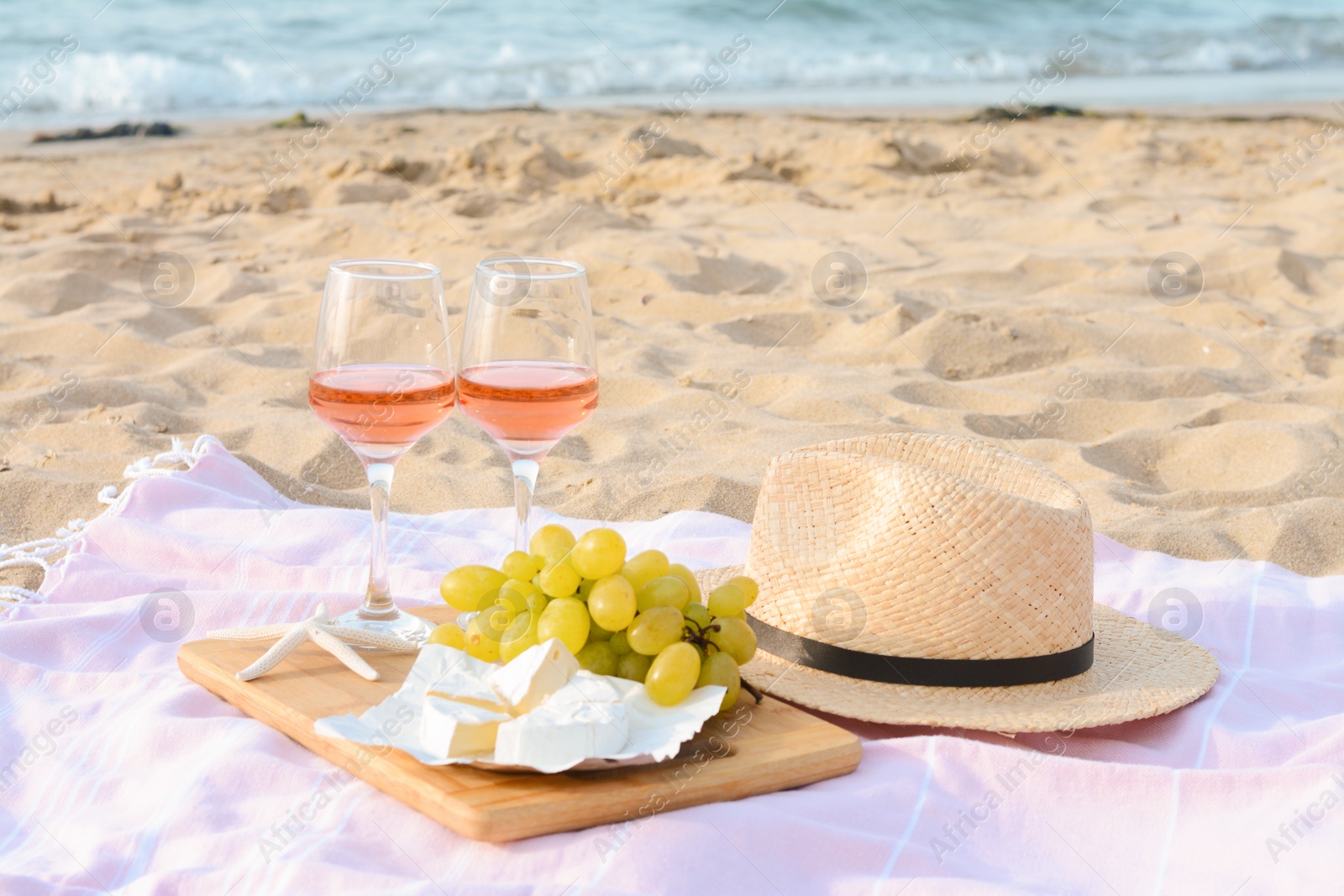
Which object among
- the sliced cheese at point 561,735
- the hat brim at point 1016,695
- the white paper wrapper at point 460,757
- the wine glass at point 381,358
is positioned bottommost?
the hat brim at point 1016,695

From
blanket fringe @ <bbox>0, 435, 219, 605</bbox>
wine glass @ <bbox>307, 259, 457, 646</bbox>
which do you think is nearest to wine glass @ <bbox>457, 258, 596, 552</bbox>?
wine glass @ <bbox>307, 259, 457, 646</bbox>

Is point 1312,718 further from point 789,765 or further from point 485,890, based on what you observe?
point 485,890

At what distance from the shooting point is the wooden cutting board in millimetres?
1371

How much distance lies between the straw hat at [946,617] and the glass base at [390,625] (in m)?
0.45

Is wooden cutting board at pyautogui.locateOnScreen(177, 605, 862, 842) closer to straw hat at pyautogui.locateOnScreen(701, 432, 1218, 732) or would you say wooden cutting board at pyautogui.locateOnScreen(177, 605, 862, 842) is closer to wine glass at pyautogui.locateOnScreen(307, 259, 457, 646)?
straw hat at pyautogui.locateOnScreen(701, 432, 1218, 732)

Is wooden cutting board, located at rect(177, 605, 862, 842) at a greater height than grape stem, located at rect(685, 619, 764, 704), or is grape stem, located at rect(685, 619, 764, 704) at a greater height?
grape stem, located at rect(685, 619, 764, 704)

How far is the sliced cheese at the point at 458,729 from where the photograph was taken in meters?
1.37

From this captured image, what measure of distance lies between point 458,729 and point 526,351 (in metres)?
0.49

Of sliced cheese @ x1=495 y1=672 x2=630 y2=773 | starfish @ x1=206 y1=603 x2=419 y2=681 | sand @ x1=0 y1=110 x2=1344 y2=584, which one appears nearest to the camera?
sliced cheese @ x1=495 y1=672 x2=630 y2=773

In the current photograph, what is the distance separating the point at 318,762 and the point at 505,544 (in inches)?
41.5

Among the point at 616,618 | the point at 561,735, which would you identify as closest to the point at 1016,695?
the point at 616,618

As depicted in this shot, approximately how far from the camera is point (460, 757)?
1.38 meters

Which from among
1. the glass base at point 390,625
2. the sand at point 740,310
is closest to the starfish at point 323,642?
the glass base at point 390,625

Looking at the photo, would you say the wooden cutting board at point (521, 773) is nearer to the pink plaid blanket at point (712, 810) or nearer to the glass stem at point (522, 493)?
the pink plaid blanket at point (712, 810)
